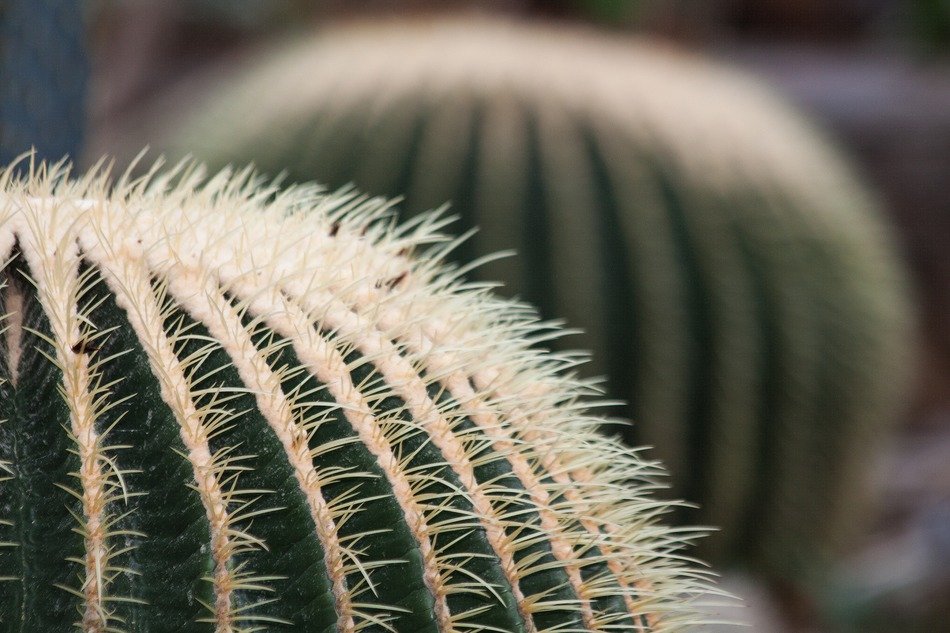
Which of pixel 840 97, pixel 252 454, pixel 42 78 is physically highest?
pixel 840 97

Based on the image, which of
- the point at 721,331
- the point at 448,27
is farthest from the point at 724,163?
the point at 448,27

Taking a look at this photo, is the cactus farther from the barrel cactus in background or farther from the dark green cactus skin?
the barrel cactus in background

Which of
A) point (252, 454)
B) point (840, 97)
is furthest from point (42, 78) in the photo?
point (840, 97)

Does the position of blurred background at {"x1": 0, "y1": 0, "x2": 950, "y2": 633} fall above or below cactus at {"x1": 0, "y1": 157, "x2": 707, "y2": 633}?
above

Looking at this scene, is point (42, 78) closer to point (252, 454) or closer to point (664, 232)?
point (252, 454)

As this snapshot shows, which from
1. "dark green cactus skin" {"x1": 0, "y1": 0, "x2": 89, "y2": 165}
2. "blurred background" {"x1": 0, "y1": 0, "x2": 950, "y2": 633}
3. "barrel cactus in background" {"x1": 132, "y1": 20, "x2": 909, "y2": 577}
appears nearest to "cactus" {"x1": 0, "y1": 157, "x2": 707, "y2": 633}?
"dark green cactus skin" {"x1": 0, "y1": 0, "x2": 89, "y2": 165}

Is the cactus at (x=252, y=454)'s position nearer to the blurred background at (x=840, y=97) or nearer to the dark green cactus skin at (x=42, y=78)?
the dark green cactus skin at (x=42, y=78)
